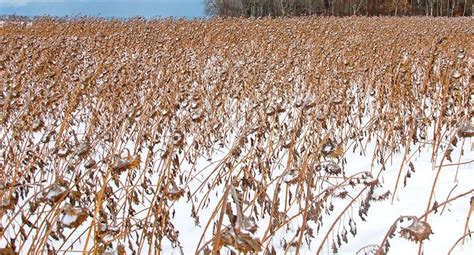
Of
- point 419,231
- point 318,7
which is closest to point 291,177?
point 419,231

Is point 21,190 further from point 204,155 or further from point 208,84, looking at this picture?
point 208,84

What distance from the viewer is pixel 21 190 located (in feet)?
11.9

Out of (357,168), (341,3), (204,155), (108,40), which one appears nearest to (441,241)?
(357,168)

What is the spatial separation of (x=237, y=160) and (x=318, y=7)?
4461cm

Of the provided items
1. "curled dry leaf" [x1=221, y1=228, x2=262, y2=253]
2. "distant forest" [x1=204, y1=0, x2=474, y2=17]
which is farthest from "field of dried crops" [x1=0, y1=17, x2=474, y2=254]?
"distant forest" [x1=204, y1=0, x2=474, y2=17]

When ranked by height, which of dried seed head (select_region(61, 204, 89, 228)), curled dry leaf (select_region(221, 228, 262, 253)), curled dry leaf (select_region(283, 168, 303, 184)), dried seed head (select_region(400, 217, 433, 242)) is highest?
curled dry leaf (select_region(283, 168, 303, 184))

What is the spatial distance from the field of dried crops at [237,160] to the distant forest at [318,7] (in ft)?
A: 109

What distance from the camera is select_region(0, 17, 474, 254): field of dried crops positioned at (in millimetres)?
2000

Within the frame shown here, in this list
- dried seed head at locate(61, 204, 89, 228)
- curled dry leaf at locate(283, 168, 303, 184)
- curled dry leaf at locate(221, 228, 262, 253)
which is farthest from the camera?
curled dry leaf at locate(283, 168, 303, 184)

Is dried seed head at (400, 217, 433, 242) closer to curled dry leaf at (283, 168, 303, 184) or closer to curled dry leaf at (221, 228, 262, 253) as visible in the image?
curled dry leaf at (221, 228, 262, 253)

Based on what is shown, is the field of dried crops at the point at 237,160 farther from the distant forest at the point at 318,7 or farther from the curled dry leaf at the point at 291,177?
the distant forest at the point at 318,7

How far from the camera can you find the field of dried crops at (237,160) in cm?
200

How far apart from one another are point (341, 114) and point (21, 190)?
3.06 meters

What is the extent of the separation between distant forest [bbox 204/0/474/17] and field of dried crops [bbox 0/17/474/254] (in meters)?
33.2
